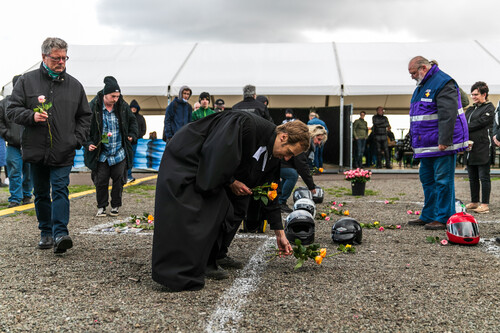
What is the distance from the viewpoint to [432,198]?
6461 mm

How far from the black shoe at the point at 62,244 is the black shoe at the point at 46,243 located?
15.2 inches

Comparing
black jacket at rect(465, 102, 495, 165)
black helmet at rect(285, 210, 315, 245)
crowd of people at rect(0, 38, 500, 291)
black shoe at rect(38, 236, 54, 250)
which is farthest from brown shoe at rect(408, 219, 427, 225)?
black shoe at rect(38, 236, 54, 250)

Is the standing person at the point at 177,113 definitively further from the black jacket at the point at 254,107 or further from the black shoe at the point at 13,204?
the black jacket at the point at 254,107

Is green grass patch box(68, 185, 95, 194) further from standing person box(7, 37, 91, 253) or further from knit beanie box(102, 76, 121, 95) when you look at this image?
standing person box(7, 37, 91, 253)

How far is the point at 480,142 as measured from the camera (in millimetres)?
7676

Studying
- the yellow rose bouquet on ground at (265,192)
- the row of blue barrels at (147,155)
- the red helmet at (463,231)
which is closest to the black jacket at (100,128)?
the yellow rose bouquet on ground at (265,192)

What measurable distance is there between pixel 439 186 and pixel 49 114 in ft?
15.3

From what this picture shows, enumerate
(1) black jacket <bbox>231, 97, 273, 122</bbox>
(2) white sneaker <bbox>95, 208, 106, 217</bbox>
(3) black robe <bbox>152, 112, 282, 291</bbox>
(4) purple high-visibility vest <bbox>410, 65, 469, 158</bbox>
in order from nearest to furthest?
(3) black robe <bbox>152, 112, 282, 291</bbox>, (4) purple high-visibility vest <bbox>410, 65, 469, 158</bbox>, (1) black jacket <bbox>231, 97, 273, 122</bbox>, (2) white sneaker <bbox>95, 208, 106, 217</bbox>

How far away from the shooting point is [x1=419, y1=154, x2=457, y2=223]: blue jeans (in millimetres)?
6105

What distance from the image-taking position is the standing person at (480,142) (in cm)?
764

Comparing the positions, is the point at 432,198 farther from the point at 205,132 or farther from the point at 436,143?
the point at 205,132

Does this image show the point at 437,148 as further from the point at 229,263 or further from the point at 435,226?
the point at 229,263

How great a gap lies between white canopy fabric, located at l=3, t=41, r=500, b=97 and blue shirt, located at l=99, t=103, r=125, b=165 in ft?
27.3

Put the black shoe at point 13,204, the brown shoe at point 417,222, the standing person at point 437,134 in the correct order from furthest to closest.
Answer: the black shoe at point 13,204 < the brown shoe at point 417,222 < the standing person at point 437,134
